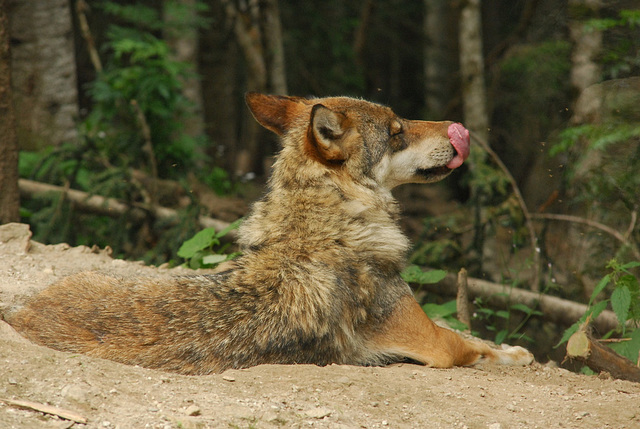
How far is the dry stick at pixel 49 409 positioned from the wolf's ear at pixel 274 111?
2700 millimetres

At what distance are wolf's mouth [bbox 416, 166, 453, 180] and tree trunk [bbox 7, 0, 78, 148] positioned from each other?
590 centimetres

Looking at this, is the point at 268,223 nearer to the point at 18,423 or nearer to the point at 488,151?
the point at 18,423

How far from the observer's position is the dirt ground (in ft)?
9.21

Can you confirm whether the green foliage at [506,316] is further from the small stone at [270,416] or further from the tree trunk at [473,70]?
the tree trunk at [473,70]

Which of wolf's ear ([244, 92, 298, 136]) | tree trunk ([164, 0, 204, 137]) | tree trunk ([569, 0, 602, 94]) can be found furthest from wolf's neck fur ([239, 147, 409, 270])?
tree trunk ([164, 0, 204, 137])

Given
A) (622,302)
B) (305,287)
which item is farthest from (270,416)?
(622,302)

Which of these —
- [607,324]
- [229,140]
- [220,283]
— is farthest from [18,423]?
[229,140]

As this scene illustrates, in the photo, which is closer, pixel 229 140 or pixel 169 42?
pixel 169 42

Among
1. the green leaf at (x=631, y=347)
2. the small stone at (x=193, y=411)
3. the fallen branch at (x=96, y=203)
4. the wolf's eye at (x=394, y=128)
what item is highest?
the wolf's eye at (x=394, y=128)

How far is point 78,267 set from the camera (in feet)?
17.8

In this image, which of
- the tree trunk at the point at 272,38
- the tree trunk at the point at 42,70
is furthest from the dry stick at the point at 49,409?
the tree trunk at the point at 272,38

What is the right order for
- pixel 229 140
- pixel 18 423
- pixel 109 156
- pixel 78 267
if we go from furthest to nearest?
pixel 229 140 → pixel 109 156 → pixel 78 267 → pixel 18 423

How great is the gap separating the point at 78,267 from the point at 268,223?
2.08 meters

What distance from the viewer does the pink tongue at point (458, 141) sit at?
4828mm
